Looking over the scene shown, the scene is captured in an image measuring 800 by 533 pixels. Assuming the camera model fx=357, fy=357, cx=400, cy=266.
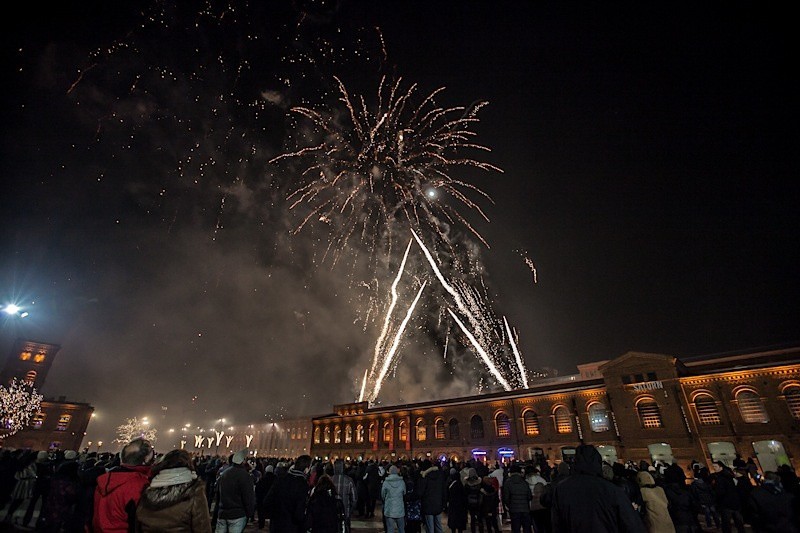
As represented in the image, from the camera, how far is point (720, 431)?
25.8 metres

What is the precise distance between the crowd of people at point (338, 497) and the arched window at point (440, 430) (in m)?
26.4

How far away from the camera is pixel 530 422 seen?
3372cm

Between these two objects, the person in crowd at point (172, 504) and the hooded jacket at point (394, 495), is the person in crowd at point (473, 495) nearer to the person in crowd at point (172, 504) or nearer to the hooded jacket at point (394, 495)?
the hooded jacket at point (394, 495)

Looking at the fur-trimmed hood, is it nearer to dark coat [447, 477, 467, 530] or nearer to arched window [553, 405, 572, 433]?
dark coat [447, 477, 467, 530]

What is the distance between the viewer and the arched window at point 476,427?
36.4 metres

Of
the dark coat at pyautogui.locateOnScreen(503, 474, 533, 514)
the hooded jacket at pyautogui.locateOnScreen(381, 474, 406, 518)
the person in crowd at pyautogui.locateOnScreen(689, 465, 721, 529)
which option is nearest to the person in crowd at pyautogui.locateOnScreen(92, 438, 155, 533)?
the hooded jacket at pyautogui.locateOnScreen(381, 474, 406, 518)

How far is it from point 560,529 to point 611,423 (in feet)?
105

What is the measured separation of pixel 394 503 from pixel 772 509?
24.2 feet

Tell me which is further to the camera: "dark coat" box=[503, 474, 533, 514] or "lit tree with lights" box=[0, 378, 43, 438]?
"lit tree with lights" box=[0, 378, 43, 438]

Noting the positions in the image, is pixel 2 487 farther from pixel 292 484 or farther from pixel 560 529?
pixel 560 529

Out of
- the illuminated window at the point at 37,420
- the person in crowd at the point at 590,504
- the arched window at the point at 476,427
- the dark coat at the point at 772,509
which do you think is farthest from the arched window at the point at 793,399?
the illuminated window at the point at 37,420

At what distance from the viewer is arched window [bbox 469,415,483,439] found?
36.4 meters

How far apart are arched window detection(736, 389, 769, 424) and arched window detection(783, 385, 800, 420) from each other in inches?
52.1

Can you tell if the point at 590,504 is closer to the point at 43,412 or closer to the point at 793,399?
the point at 793,399
